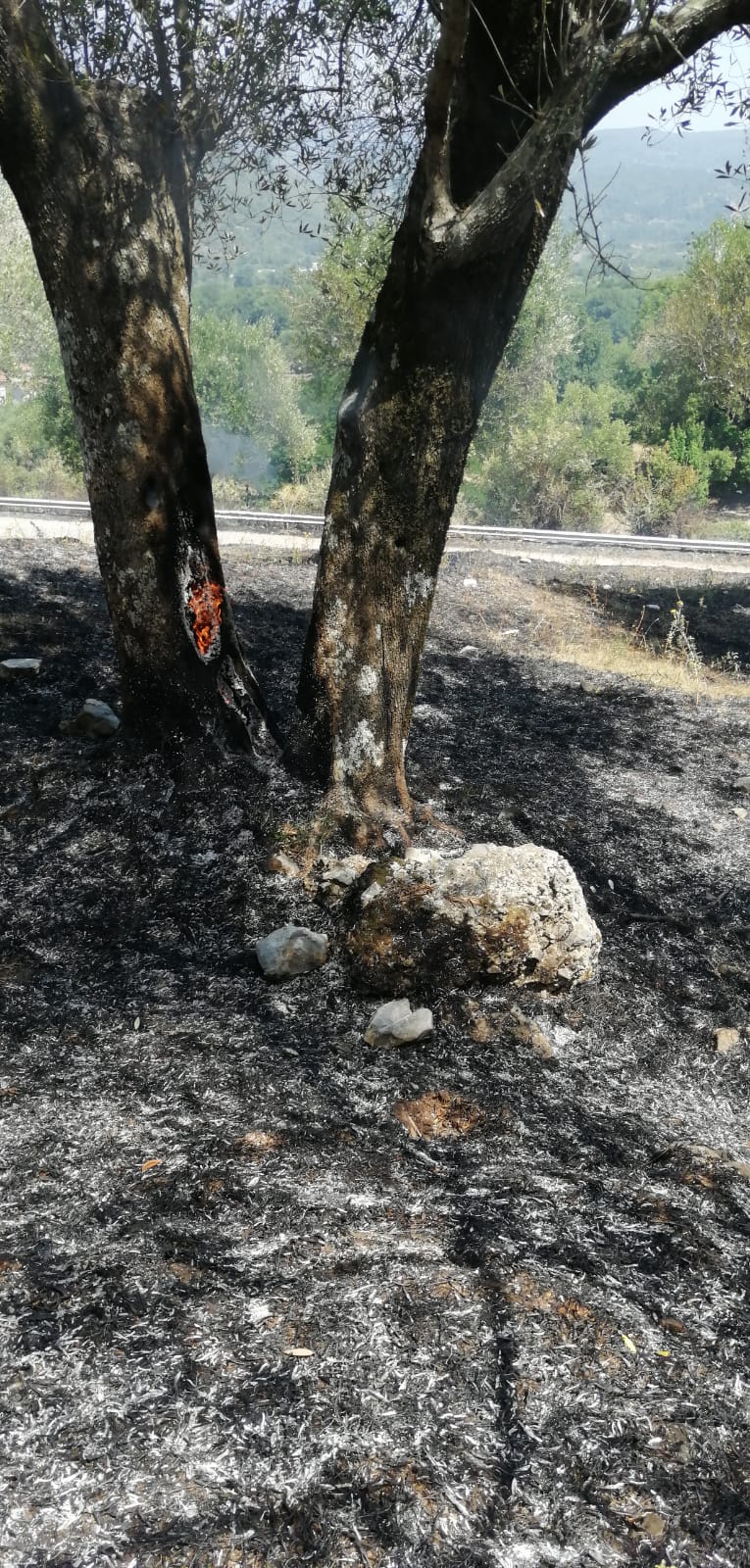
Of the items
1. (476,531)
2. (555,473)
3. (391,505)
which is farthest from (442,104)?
(555,473)

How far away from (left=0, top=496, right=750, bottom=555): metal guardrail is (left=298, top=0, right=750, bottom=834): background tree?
11.6 metres

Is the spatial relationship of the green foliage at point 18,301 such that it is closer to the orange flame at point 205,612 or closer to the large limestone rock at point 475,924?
the orange flame at point 205,612

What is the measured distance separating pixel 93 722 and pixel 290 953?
8.24 ft

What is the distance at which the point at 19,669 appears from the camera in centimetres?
731

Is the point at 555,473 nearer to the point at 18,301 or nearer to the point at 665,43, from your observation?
the point at 18,301

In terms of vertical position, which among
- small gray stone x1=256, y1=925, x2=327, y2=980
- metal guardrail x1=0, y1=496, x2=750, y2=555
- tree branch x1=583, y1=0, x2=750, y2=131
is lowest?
small gray stone x1=256, y1=925, x2=327, y2=980

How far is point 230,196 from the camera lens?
9.68m

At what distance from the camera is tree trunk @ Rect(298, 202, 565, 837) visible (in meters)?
4.70

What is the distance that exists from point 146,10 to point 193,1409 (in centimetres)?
705

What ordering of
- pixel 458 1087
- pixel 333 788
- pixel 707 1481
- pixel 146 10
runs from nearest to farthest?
pixel 707 1481
pixel 458 1087
pixel 333 788
pixel 146 10

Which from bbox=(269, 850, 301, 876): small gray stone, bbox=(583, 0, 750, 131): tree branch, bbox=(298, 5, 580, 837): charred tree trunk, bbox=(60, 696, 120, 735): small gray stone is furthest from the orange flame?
bbox=(583, 0, 750, 131): tree branch

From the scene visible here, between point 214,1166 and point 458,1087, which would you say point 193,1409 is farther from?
point 458,1087

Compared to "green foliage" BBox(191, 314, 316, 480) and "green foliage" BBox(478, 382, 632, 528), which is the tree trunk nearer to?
"green foliage" BBox(478, 382, 632, 528)

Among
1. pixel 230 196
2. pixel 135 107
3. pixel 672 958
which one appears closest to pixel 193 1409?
pixel 672 958
